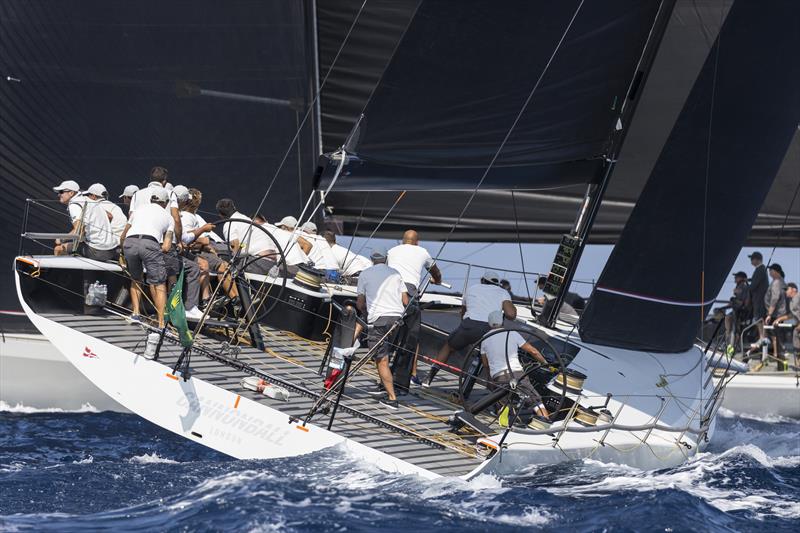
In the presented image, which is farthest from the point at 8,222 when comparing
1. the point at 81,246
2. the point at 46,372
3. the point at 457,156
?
the point at 457,156

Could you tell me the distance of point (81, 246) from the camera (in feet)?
31.8

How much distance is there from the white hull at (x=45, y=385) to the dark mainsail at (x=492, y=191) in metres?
3.56

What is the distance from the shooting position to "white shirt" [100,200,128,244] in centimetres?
964

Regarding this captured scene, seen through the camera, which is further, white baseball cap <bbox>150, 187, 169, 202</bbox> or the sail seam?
the sail seam

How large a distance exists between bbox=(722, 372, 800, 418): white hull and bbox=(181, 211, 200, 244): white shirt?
7677mm

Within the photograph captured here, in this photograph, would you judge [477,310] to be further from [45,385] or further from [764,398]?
[764,398]

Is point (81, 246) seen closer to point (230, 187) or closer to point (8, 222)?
point (8, 222)

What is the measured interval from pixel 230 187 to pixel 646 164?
16.7 ft

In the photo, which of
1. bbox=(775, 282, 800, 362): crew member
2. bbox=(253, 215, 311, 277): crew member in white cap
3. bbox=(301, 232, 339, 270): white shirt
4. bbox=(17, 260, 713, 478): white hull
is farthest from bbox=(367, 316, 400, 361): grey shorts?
bbox=(775, 282, 800, 362): crew member

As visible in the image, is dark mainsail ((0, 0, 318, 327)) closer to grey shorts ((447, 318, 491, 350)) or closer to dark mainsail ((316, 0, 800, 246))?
dark mainsail ((316, 0, 800, 246))

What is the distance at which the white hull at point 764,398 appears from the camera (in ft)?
45.7

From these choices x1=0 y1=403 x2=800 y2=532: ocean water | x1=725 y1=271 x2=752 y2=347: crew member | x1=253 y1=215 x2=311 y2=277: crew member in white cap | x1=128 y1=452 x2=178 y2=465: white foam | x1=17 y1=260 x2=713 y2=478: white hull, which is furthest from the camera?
x1=725 y1=271 x2=752 y2=347: crew member

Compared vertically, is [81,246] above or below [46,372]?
above

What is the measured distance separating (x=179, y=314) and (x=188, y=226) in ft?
6.92
